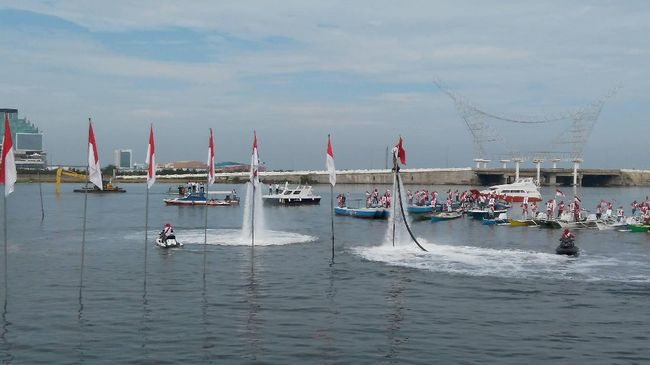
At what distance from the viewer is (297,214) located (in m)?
94.1

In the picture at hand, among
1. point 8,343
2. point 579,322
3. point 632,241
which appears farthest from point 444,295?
point 632,241

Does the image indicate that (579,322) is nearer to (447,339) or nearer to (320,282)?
(447,339)

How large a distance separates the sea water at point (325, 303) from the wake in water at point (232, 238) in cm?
58

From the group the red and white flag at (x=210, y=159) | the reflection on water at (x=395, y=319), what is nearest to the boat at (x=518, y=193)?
the reflection on water at (x=395, y=319)

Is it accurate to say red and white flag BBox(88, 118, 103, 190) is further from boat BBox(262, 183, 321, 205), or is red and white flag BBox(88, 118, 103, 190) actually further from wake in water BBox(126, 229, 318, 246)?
boat BBox(262, 183, 321, 205)

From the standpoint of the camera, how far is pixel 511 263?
45406 mm

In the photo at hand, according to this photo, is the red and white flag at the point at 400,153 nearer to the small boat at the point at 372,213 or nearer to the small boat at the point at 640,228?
the small boat at the point at 640,228

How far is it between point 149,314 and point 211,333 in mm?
4185

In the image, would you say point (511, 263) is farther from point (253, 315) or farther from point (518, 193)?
point (518, 193)

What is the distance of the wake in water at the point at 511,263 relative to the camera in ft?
135

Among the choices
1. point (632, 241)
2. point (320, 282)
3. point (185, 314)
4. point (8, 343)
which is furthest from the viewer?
point (632, 241)

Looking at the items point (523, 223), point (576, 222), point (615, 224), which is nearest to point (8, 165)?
point (523, 223)

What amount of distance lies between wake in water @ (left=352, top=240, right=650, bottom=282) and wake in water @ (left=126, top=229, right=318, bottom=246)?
7.10 m

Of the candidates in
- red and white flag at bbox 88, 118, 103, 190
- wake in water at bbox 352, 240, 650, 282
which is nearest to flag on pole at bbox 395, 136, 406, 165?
wake in water at bbox 352, 240, 650, 282
